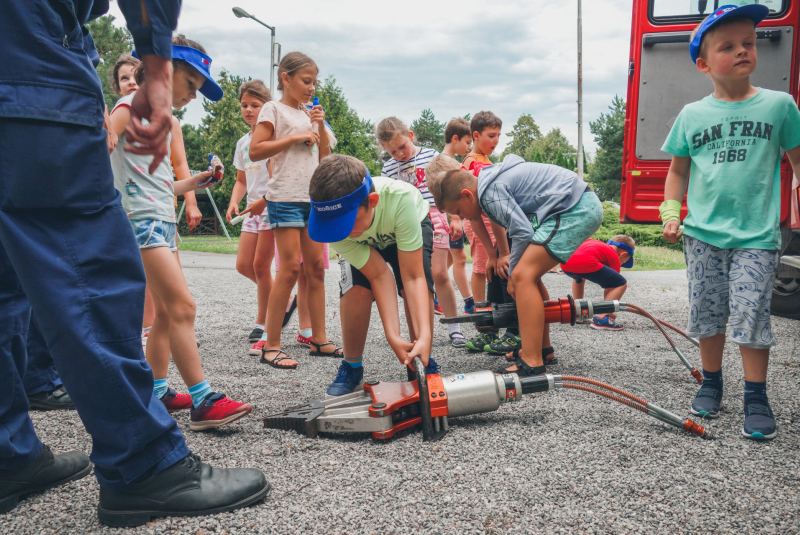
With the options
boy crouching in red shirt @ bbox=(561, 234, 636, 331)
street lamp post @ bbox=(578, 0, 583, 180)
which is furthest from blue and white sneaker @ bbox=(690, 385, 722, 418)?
street lamp post @ bbox=(578, 0, 583, 180)

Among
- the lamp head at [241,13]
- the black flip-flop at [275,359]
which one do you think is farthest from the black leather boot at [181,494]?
the lamp head at [241,13]

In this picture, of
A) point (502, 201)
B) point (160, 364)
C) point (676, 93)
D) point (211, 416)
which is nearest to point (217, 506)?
point (211, 416)

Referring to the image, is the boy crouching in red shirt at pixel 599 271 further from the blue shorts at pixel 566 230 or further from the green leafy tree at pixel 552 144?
the green leafy tree at pixel 552 144

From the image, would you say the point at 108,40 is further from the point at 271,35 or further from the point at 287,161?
the point at 287,161

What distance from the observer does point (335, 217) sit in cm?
209

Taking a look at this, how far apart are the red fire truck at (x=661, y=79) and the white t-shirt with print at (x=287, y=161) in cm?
370

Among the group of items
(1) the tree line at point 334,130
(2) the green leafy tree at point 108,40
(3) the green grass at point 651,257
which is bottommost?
(3) the green grass at point 651,257

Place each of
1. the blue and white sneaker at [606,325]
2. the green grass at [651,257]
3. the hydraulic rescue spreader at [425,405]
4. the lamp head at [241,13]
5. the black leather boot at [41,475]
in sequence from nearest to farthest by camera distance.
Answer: the black leather boot at [41,475] → the hydraulic rescue spreader at [425,405] → the blue and white sneaker at [606,325] → the green grass at [651,257] → the lamp head at [241,13]

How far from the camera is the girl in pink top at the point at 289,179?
3.19m

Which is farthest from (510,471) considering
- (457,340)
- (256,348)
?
(256,348)

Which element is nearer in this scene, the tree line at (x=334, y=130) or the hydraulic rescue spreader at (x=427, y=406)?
the hydraulic rescue spreader at (x=427, y=406)

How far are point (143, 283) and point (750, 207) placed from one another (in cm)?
219

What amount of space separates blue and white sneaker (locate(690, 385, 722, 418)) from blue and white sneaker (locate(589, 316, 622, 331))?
208cm

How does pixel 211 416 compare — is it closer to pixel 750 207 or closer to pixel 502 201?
pixel 502 201
